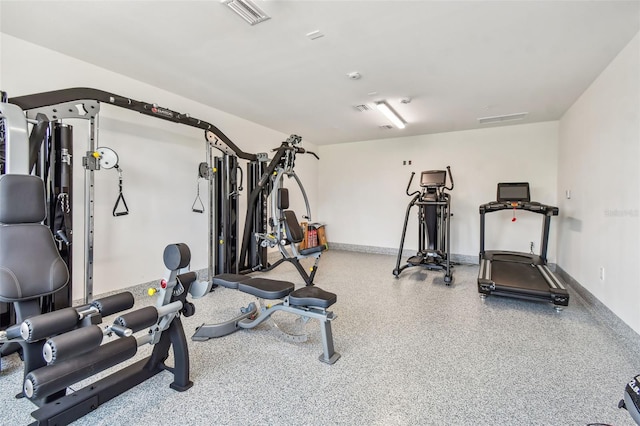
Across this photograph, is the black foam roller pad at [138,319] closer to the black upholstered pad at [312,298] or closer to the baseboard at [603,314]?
the black upholstered pad at [312,298]

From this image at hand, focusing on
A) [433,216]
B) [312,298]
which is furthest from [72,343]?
[433,216]

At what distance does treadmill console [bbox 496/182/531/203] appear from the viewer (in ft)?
15.2

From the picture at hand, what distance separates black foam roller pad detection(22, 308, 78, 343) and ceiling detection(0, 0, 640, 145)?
2128 mm

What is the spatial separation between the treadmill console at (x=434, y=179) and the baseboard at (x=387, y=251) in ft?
5.73

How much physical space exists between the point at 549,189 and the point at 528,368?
13.8ft

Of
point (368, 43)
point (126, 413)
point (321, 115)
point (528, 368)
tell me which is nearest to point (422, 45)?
point (368, 43)

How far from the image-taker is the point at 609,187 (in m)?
2.95

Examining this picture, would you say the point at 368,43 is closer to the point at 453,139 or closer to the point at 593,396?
the point at 593,396

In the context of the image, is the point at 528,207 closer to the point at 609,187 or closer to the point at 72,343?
the point at 609,187

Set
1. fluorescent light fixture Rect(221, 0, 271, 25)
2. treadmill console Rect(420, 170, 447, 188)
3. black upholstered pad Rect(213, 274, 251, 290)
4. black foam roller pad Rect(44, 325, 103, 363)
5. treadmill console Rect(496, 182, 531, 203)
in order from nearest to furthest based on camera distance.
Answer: black foam roller pad Rect(44, 325, 103, 363), fluorescent light fixture Rect(221, 0, 271, 25), black upholstered pad Rect(213, 274, 251, 290), treadmill console Rect(496, 182, 531, 203), treadmill console Rect(420, 170, 447, 188)

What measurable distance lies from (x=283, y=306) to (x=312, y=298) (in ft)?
1.05

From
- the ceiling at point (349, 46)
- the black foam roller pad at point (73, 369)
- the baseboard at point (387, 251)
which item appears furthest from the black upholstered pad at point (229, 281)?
the baseboard at point (387, 251)

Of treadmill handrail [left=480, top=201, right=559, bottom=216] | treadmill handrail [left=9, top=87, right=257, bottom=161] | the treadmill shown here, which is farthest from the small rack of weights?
treadmill handrail [left=9, top=87, right=257, bottom=161]

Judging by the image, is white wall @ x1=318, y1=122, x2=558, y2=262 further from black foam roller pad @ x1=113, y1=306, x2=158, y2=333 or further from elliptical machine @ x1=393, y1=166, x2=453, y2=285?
black foam roller pad @ x1=113, y1=306, x2=158, y2=333
